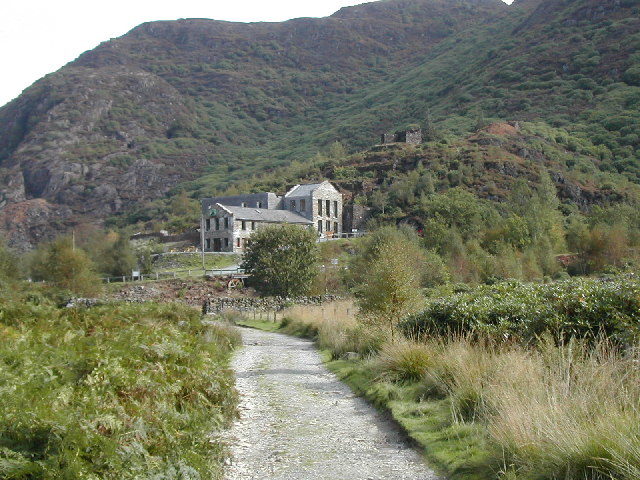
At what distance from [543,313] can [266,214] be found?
6894cm

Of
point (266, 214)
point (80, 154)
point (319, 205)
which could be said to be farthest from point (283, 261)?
point (80, 154)

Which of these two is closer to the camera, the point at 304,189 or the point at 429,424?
the point at 429,424

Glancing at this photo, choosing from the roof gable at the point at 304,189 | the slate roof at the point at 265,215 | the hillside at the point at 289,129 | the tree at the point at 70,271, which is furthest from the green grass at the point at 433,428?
the hillside at the point at 289,129

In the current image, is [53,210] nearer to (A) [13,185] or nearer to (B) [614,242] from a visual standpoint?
(A) [13,185]

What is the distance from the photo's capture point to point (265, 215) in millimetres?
79375

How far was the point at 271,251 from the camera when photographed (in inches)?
1884

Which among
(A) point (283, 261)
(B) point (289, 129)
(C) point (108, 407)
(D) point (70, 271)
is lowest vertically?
(D) point (70, 271)

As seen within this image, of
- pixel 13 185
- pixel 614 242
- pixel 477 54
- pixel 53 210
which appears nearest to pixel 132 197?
pixel 53 210

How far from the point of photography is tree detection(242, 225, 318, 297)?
153 ft

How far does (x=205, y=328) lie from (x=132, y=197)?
5254 inches

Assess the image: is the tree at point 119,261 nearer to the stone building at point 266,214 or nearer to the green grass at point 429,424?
the stone building at point 266,214

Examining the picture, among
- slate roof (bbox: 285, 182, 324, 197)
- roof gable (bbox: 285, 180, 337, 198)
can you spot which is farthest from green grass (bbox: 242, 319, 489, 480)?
slate roof (bbox: 285, 182, 324, 197)

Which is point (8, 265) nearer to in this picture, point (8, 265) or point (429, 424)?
point (8, 265)

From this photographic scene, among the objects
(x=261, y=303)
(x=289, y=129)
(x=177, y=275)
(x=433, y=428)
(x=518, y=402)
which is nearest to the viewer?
(x=518, y=402)
